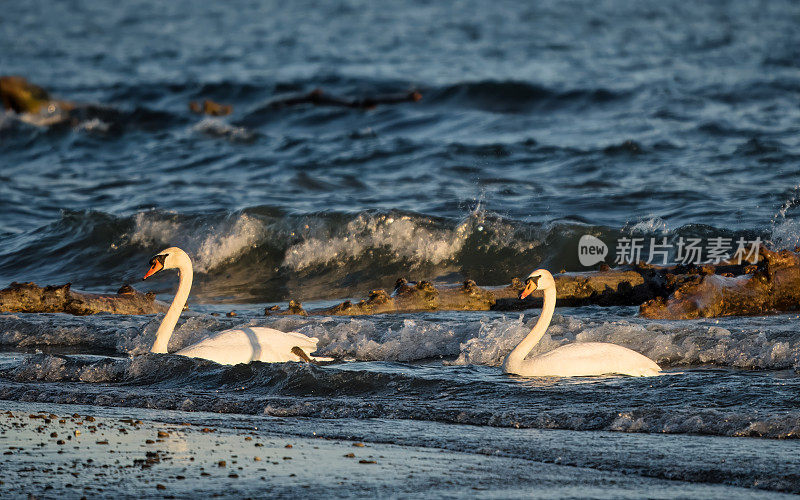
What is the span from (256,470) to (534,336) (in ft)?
10.8

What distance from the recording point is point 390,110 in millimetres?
22844

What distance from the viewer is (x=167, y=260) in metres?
9.61

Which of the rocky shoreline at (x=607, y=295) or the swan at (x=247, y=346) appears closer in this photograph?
the swan at (x=247, y=346)

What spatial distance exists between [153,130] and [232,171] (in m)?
5.98

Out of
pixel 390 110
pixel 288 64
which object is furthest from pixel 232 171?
pixel 288 64

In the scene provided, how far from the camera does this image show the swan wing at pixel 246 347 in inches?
332

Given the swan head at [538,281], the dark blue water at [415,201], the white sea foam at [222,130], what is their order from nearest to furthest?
the dark blue water at [415,201], the swan head at [538,281], the white sea foam at [222,130]

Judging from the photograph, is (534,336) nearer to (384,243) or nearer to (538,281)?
(538,281)

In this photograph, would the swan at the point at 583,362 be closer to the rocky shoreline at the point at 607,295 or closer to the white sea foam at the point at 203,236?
the rocky shoreline at the point at 607,295

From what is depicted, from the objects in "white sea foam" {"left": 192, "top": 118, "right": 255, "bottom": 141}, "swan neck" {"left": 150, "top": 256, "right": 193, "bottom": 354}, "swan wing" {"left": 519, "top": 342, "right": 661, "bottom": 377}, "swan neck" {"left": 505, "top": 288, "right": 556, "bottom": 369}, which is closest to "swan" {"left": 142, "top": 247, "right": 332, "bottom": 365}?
"swan neck" {"left": 150, "top": 256, "right": 193, "bottom": 354}

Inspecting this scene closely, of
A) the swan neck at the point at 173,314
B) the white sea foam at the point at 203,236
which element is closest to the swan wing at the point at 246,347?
the swan neck at the point at 173,314

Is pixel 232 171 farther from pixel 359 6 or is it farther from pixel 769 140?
pixel 359 6

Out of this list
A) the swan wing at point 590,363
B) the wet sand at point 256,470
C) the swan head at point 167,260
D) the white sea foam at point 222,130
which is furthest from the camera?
the white sea foam at point 222,130

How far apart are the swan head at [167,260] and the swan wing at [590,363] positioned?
3497 mm
